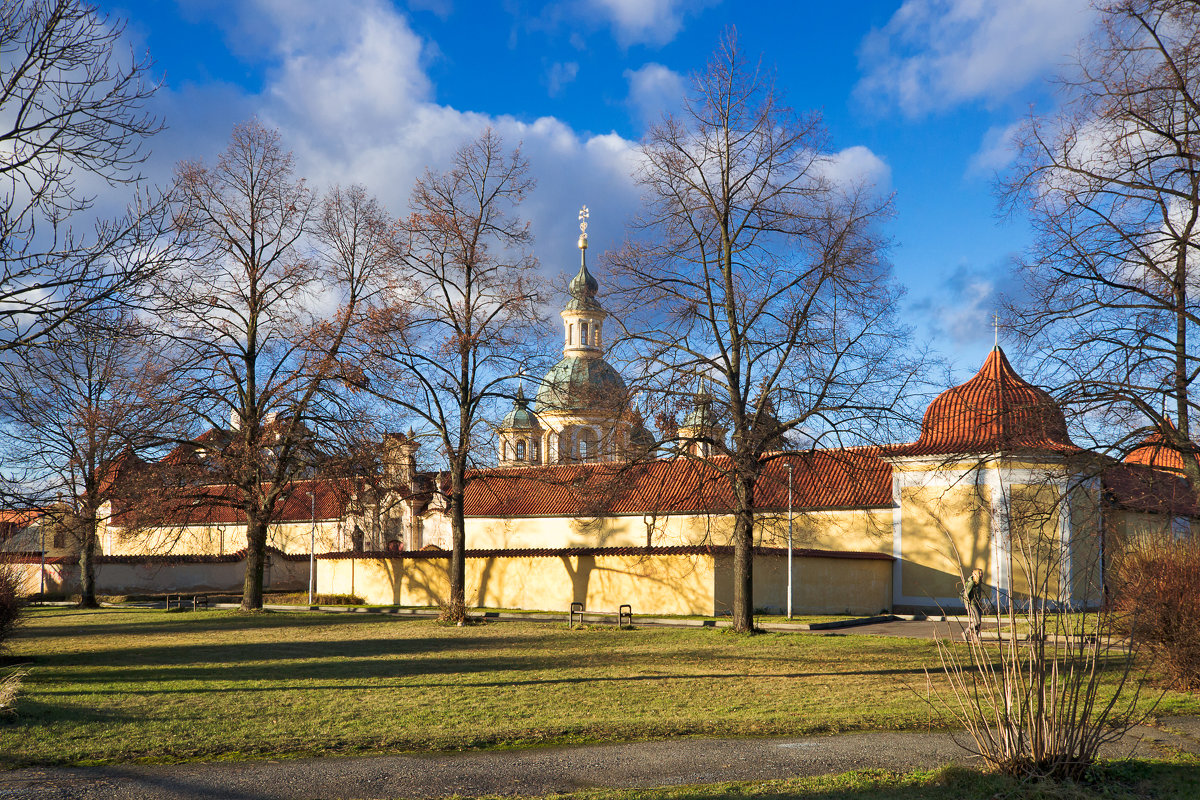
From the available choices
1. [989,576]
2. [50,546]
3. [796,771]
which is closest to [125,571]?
[50,546]

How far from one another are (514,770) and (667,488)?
32.4m

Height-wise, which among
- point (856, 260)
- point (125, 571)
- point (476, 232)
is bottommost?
point (125, 571)

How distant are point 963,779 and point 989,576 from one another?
84.3ft

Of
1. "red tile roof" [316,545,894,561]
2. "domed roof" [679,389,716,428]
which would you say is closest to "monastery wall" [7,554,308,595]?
"red tile roof" [316,545,894,561]

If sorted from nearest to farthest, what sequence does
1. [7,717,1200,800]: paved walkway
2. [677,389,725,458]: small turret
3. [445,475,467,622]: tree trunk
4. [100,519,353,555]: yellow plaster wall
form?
[7,717,1200,800]: paved walkway < [677,389,725,458]: small turret < [445,475,467,622]: tree trunk < [100,519,353,555]: yellow plaster wall

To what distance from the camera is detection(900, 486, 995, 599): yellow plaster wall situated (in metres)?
30.9

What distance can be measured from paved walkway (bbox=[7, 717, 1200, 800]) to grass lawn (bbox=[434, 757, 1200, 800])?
0.32 m

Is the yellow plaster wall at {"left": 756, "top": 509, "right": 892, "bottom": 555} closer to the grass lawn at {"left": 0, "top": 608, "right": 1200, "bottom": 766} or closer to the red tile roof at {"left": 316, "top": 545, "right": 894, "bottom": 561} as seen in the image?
the red tile roof at {"left": 316, "top": 545, "right": 894, "bottom": 561}

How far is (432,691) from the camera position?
12398 mm

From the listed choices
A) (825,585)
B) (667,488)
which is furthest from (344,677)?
(667,488)

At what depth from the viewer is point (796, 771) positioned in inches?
304

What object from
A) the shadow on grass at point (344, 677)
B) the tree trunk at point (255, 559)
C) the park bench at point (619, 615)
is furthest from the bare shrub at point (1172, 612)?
the tree trunk at point (255, 559)

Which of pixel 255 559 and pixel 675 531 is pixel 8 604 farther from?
pixel 675 531

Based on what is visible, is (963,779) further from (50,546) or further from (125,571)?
(50,546)
